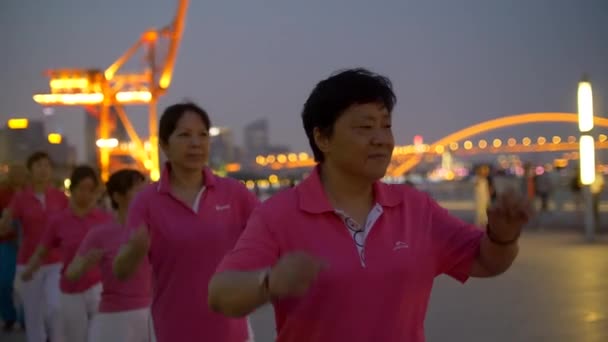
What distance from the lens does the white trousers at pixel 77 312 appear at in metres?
5.14

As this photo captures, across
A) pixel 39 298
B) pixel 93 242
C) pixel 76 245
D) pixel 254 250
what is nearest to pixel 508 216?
pixel 254 250

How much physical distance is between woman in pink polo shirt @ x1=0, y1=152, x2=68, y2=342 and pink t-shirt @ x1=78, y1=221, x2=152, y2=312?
1.70 meters

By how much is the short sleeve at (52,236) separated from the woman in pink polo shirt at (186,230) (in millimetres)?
1976

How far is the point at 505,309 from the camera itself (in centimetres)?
Result: 767

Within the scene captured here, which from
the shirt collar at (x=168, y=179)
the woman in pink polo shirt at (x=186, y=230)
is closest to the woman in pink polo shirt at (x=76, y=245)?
the shirt collar at (x=168, y=179)

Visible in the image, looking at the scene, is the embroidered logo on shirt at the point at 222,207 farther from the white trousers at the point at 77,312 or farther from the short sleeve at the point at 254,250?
the white trousers at the point at 77,312

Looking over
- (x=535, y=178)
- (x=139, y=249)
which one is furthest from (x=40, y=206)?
(x=535, y=178)

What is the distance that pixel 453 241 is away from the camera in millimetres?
2238

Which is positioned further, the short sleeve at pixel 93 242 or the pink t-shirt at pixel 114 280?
the short sleeve at pixel 93 242

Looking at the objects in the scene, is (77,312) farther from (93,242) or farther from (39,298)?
(39,298)

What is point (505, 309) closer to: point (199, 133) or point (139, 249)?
point (199, 133)

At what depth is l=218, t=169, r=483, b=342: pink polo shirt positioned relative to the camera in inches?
78.4

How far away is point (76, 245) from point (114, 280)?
120cm

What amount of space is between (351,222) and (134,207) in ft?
5.76
